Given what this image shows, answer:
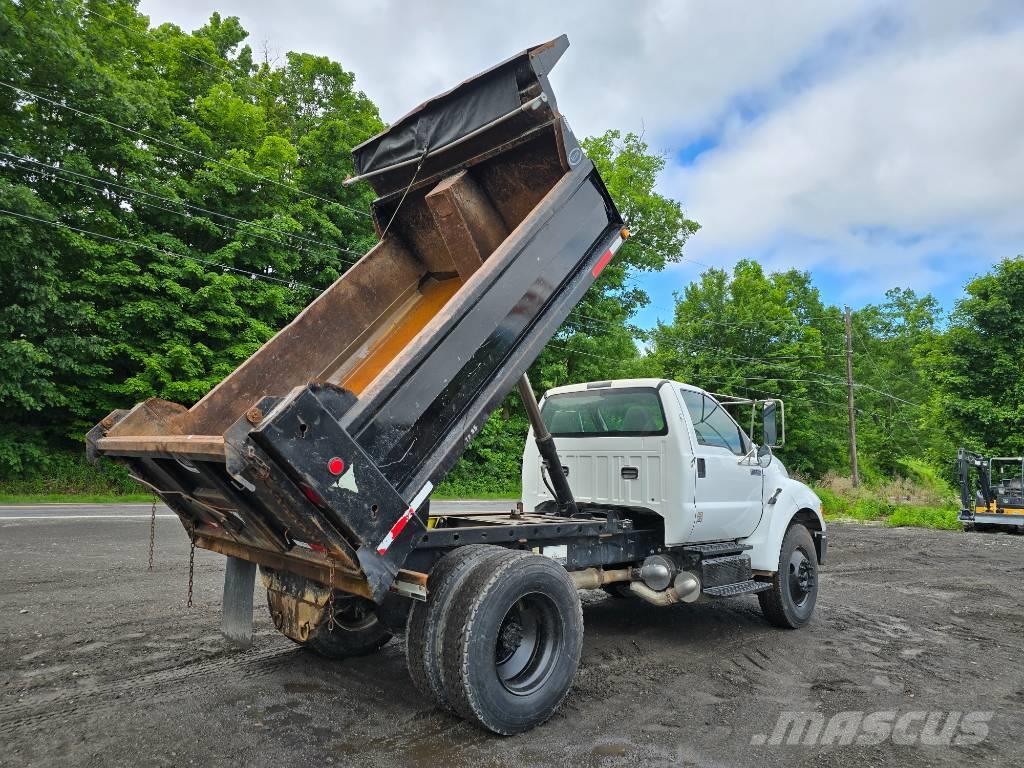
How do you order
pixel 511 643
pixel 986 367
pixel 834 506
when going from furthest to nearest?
pixel 986 367
pixel 834 506
pixel 511 643

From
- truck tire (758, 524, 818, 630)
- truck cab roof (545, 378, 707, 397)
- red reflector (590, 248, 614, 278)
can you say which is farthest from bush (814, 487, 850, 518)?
red reflector (590, 248, 614, 278)

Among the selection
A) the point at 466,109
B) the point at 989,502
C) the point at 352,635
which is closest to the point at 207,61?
the point at 466,109

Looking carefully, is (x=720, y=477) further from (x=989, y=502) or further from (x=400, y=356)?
(x=989, y=502)

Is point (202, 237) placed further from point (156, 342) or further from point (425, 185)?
point (425, 185)

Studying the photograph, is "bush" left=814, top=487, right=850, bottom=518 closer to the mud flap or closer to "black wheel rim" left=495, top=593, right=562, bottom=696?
"black wheel rim" left=495, top=593, right=562, bottom=696

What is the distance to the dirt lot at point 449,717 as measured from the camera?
11.0 feet

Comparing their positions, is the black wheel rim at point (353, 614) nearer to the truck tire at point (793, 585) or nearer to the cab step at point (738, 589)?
the cab step at point (738, 589)

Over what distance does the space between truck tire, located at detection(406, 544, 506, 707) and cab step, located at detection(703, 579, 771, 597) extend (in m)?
2.57

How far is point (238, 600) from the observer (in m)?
4.05

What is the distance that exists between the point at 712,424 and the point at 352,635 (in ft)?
11.3

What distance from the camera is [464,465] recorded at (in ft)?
73.9

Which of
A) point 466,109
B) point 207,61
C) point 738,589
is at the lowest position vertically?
point 738,589

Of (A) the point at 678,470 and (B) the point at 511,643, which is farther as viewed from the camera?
(A) the point at 678,470

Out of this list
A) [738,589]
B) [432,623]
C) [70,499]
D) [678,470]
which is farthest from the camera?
[70,499]
